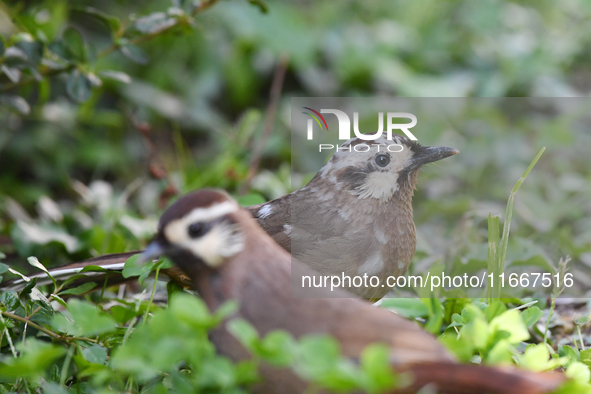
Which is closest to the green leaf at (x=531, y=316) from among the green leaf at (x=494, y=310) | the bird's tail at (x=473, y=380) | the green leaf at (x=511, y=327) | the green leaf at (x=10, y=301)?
the green leaf at (x=494, y=310)

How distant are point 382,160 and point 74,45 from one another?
5.60 feet

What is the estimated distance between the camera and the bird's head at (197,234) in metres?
1.92

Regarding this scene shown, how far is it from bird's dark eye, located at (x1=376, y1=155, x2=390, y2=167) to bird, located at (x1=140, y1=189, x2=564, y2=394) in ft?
2.75

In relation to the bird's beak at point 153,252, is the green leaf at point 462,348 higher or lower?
lower

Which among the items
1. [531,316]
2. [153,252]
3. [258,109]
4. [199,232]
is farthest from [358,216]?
[258,109]

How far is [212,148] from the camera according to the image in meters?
5.89

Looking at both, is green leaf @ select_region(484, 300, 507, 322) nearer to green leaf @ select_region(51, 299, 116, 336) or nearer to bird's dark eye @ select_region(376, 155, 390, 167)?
bird's dark eye @ select_region(376, 155, 390, 167)

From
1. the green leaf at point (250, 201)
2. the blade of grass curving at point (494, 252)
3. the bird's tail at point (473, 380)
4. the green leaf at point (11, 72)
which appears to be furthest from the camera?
the green leaf at point (250, 201)

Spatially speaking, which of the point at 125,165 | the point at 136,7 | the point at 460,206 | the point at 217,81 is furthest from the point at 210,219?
the point at 136,7

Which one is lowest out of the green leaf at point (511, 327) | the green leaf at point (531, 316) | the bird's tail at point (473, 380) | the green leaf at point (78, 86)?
the green leaf at point (531, 316)

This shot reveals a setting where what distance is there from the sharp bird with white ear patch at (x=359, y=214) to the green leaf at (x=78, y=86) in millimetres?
1129

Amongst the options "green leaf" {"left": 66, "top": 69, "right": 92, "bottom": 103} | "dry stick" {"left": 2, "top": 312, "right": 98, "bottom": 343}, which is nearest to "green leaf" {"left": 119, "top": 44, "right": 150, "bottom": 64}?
"green leaf" {"left": 66, "top": 69, "right": 92, "bottom": 103}

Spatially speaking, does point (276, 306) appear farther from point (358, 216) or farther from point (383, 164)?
point (383, 164)

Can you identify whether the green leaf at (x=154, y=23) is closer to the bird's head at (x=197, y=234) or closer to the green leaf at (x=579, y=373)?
the bird's head at (x=197, y=234)
